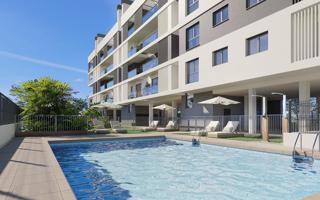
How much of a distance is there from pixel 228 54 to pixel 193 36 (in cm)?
559

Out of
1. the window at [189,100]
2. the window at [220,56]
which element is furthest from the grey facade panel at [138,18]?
the window at [220,56]

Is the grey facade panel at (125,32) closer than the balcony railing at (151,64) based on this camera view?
No

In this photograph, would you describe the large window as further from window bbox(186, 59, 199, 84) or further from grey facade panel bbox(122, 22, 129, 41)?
grey facade panel bbox(122, 22, 129, 41)

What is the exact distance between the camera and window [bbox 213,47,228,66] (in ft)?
62.4

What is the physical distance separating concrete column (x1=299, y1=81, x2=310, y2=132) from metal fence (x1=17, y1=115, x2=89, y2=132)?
584 inches

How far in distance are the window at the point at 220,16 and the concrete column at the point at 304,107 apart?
7146 mm

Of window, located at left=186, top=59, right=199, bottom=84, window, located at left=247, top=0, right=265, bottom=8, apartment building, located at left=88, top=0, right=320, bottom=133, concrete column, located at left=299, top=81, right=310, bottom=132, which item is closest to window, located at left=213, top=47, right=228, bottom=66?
apartment building, located at left=88, top=0, right=320, bottom=133

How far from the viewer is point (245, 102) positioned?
2473 centimetres

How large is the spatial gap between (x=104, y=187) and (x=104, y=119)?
65.8 ft

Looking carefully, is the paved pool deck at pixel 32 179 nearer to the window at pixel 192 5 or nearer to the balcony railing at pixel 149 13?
the window at pixel 192 5

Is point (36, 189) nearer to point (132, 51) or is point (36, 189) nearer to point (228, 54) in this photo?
point (228, 54)

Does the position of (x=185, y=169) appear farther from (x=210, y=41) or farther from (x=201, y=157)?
(x=210, y=41)

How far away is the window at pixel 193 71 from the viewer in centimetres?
2230

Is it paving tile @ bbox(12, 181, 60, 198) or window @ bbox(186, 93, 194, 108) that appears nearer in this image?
paving tile @ bbox(12, 181, 60, 198)
